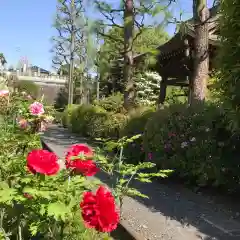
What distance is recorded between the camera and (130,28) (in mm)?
15734

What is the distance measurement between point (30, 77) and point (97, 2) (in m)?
56.8

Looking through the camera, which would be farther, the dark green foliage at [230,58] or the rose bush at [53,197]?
the dark green foliage at [230,58]

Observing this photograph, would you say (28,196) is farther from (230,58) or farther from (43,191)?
(230,58)

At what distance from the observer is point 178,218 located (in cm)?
511

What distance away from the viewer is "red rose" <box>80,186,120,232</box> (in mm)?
2059

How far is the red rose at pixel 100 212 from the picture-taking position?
2.06 metres

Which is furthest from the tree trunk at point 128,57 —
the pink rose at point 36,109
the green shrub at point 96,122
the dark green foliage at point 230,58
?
the pink rose at point 36,109

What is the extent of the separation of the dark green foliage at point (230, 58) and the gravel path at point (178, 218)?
4.07ft

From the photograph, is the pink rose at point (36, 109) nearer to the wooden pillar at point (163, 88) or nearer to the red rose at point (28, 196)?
the red rose at point (28, 196)

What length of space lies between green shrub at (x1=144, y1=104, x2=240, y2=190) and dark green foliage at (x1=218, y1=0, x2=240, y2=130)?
75 centimetres

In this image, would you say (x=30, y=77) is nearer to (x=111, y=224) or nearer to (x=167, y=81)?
(x=167, y=81)

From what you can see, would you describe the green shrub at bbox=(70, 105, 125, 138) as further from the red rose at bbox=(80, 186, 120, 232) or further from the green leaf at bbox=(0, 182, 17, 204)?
the red rose at bbox=(80, 186, 120, 232)

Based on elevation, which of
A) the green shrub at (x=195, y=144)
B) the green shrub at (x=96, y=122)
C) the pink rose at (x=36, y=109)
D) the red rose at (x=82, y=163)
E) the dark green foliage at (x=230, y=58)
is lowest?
the green shrub at (x=96, y=122)

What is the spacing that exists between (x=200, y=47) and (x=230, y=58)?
5.10 m
